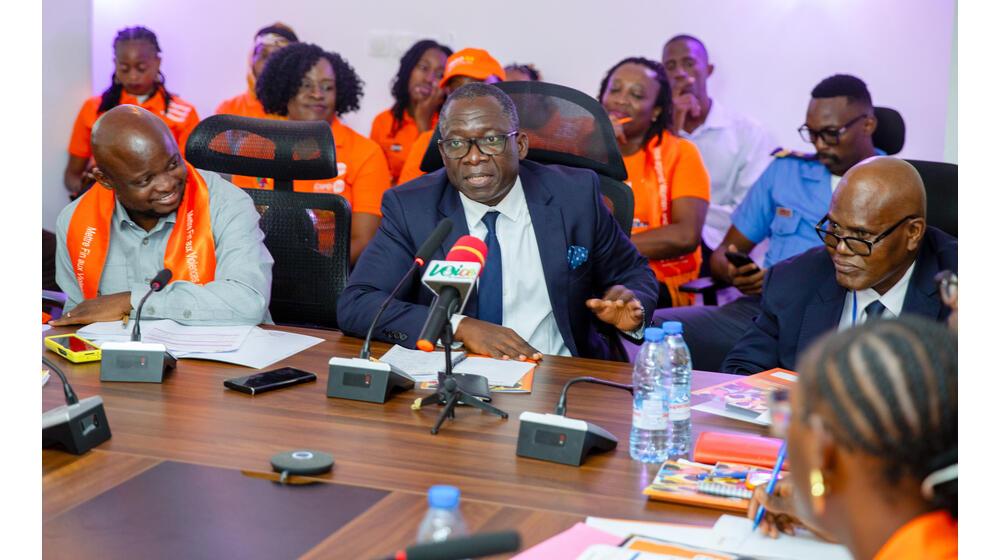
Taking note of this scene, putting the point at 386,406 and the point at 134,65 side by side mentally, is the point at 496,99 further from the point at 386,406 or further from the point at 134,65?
the point at 134,65

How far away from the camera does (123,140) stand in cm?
235

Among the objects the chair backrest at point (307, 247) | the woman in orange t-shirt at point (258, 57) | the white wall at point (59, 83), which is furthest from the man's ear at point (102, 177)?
the white wall at point (59, 83)

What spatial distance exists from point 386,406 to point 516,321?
0.80m

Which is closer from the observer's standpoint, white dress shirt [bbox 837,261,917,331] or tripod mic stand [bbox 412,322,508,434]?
tripod mic stand [bbox 412,322,508,434]

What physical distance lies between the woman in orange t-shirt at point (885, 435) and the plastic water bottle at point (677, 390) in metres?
0.70

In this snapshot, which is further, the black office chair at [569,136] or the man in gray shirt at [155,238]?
the black office chair at [569,136]

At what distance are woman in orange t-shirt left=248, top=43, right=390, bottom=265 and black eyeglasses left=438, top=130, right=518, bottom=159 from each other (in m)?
1.29

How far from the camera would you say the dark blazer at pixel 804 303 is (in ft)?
7.02

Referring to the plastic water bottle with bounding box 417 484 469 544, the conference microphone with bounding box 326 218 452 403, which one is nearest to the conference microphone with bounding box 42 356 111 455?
the conference microphone with bounding box 326 218 452 403

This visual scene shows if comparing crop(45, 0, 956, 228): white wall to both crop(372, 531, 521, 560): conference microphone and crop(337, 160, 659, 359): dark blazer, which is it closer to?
crop(337, 160, 659, 359): dark blazer

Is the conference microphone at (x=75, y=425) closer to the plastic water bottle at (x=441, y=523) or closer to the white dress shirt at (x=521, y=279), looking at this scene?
the plastic water bottle at (x=441, y=523)

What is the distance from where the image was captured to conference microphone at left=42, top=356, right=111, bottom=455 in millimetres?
1471

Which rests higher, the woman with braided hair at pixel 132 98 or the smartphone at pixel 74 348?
the woman with braided hair at pixel 132 98

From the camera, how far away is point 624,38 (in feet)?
17.8
